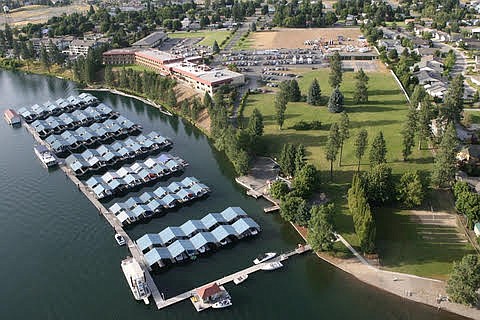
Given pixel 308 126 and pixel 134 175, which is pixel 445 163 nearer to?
pixel 308 126

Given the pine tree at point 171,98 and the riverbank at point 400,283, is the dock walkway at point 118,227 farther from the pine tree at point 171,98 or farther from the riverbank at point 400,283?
the pine tree at point 171,98

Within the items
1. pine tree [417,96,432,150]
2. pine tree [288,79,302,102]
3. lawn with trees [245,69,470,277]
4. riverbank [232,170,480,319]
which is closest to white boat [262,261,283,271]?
riverbank [232,170,480,319]

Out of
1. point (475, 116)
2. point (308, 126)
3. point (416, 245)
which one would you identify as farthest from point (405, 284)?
point (475, 116)

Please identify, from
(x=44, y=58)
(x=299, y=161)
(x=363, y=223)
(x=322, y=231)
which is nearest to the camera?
(x=363, y=223)

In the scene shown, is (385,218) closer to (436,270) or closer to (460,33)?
(436,270)

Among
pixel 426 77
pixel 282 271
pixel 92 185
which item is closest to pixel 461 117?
pixel 426 77

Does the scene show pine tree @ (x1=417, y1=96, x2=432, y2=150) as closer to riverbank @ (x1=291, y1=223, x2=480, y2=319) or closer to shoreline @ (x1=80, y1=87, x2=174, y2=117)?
riverbank @ (x1=291, y1=223, x2=480, y2=319)
